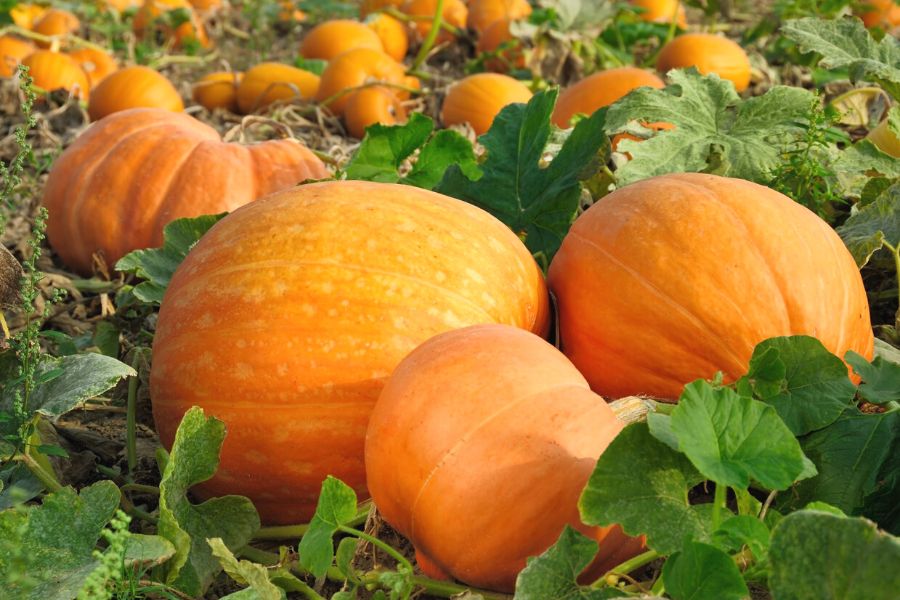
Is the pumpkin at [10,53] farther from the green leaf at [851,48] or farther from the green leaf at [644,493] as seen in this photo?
the green leaf at [644,493]

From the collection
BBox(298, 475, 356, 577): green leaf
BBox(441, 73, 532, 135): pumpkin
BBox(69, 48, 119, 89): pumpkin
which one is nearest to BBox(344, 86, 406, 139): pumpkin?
BBox(441, 73, 532, 135): pumpkin

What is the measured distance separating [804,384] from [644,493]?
442mm

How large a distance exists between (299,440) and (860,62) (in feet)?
5.19

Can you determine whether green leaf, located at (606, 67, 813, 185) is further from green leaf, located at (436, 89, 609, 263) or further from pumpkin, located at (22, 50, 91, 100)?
pumpkin, located at (22, 50, 91, 100)

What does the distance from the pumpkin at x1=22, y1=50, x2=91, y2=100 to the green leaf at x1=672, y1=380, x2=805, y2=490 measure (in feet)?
13.8

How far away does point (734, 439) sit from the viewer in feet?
4.59

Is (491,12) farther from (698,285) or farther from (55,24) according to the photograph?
(698,285)

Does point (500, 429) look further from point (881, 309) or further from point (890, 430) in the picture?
point (881, 309)

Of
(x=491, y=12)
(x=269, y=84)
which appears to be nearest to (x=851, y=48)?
(x=269, y=84)

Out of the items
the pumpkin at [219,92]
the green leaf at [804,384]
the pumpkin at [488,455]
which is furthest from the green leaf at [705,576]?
the pumpkin at [219,92]

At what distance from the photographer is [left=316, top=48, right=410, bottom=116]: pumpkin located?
480 centimetres

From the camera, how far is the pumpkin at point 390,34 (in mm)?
5832

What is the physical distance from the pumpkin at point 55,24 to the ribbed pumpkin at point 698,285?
4733 millimetres

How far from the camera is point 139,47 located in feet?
20.3
